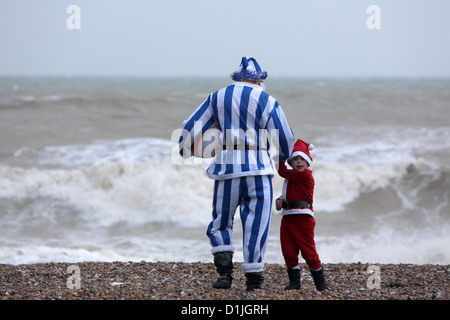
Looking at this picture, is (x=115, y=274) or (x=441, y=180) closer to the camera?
(x=115, y=274)

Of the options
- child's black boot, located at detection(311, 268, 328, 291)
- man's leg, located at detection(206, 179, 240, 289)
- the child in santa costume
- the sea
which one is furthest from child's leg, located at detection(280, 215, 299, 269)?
the sea

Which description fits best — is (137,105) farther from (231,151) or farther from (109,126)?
(231,151)

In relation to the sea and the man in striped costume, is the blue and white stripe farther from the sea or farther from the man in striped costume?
the sea

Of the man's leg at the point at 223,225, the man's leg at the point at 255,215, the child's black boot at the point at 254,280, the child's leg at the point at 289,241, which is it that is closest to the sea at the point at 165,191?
the man's leg at the point at 223,225

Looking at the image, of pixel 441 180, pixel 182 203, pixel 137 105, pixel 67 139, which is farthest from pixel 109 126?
pixel 441 180

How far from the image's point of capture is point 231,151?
3977 mm

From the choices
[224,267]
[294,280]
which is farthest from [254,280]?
[294,280]

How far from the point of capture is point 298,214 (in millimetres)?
4133

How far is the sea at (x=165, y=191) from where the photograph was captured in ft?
25.5

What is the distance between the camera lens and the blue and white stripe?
3.95 meters

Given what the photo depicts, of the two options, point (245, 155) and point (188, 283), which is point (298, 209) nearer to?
point (245, 155)

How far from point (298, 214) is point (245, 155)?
60cm

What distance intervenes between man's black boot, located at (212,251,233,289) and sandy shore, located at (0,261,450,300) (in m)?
0.08
